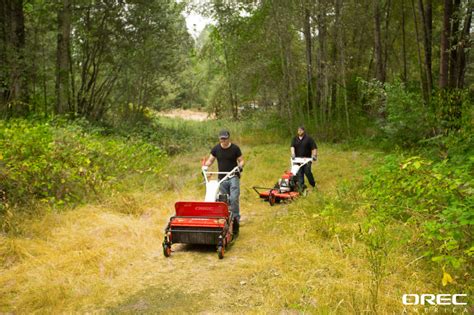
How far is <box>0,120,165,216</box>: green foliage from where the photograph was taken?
6875mm

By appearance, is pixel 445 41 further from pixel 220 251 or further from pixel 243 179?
pixel 220 251

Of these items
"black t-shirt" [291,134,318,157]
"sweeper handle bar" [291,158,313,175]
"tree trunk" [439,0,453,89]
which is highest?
"tree trunk" [439,0,453,89]

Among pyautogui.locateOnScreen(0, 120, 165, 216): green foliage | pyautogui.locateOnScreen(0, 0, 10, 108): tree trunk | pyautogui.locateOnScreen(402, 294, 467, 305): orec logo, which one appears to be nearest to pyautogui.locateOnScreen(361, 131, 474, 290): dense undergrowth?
pyautogui.locateOnScreen(402, 294, 467, 305): orec logo

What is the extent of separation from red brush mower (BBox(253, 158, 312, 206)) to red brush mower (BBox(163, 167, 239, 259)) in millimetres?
2657

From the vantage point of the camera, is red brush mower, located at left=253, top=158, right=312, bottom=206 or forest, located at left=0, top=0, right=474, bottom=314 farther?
red brush mower, located at left=253, top=158, right=312, bottom=206

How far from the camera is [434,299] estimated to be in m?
3.88

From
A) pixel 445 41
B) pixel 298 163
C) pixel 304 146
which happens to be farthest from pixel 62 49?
pixel 445 41

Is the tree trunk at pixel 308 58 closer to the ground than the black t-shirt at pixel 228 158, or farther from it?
farther from it

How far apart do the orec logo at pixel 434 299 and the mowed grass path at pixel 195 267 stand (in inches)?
4.3

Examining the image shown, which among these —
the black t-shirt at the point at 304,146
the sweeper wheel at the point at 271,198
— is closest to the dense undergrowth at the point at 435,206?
the sweeper wheel at the point at 271,198

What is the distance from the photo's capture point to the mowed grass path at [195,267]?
168 inches

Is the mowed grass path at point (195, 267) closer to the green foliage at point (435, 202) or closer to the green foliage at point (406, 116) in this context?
the green foliage at point (435, 202)

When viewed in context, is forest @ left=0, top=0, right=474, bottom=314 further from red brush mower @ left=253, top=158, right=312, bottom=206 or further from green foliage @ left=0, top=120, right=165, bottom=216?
red brush mower @ left=253, top=158, right=312, bottom=206

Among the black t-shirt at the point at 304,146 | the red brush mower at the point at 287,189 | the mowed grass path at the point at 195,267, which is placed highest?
the black t-shirt at the point at 304,146
